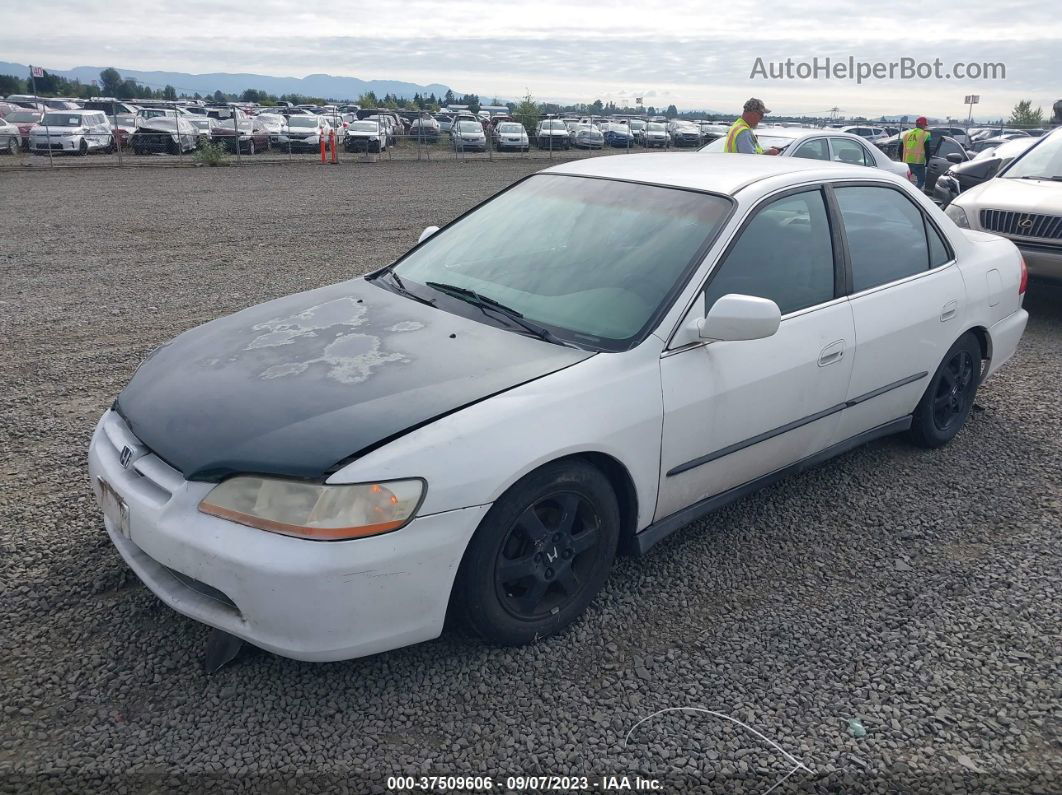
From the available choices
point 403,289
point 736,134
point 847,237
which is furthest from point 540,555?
point 736,134

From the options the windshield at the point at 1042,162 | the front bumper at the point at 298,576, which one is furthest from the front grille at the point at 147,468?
the windshield at the point at 1042,162

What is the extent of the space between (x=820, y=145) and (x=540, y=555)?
374 inches

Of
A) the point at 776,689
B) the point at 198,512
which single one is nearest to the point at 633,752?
the point at 776,689

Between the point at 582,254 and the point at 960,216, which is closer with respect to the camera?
the point at 582,254

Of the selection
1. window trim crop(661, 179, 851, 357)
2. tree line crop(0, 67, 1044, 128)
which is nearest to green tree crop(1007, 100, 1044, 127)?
tree line crop(0, 67, 1044, 128)

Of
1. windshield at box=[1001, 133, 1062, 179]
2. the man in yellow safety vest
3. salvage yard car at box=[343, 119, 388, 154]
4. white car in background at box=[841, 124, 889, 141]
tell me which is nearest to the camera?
windshield at box=[1001, 133, 1062, 179]

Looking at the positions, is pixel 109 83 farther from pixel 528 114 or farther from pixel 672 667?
pixel 672 667

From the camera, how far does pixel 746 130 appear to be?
8.51 metres

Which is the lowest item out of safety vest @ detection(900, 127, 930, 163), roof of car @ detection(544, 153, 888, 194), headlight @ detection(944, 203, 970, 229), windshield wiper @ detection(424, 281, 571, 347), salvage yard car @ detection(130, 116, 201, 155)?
windshield wiper @ detection(424, 281, 571, 347)

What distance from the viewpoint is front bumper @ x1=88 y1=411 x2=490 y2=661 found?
7.58ft

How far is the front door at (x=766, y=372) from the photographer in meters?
3.04

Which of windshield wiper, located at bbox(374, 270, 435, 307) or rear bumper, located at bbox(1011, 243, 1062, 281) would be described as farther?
rear bumper, located at bbox(1011, 243, 1062, 281)

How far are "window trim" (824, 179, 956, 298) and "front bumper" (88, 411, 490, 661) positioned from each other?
2153mm

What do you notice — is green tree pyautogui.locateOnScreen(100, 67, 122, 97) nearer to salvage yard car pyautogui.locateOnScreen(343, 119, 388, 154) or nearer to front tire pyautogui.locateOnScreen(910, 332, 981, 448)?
salvage yard car pyautogui.locateOnScreen(343, 119, 388, 154)
